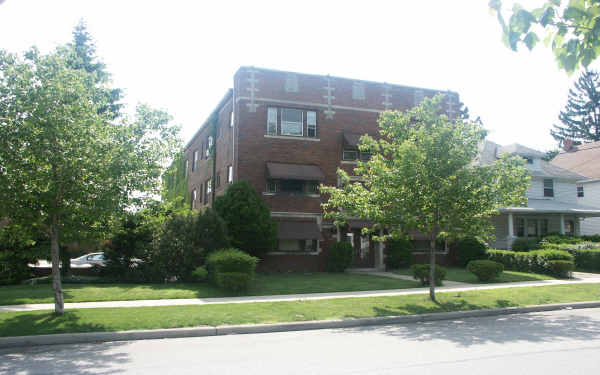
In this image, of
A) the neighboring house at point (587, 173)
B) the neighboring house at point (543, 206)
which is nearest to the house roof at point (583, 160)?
the neighboring house at point (587, 173)

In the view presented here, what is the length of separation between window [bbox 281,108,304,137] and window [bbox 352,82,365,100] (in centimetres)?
328

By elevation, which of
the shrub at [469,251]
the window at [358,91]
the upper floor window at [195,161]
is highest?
the window at [358,91]

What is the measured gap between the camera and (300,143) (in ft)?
78.9

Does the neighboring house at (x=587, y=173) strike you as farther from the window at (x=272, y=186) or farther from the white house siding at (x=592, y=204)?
the window at (x=272, y=186)

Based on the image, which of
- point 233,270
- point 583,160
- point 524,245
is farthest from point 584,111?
point 233,270

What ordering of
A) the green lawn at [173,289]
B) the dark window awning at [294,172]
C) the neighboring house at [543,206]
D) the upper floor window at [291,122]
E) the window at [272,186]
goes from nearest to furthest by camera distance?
the green lawn at [173,289]
the dark window awning at [294,172]
the window at [272,186]
the upper floor window at [291,122]
the neighboring house at [543,206]

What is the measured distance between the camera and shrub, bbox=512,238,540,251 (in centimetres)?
2742

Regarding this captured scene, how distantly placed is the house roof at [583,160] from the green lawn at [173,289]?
Result: 2804cm

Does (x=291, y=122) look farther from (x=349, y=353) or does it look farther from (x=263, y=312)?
(x=349, y=353)

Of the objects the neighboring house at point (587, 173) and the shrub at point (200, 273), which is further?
the neighboring house at point (587, 173)

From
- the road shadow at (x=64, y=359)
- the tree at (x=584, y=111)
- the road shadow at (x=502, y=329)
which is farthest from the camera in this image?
the tree at (x=584, y=111)

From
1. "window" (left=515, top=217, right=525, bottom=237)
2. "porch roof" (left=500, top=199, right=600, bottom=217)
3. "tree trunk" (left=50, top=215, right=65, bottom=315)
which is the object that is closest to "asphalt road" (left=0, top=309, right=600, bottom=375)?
"tree trunk" (left=50, top=215, right=65, bottom=315)

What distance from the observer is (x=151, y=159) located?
1189 cm

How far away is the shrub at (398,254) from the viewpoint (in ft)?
79.7
